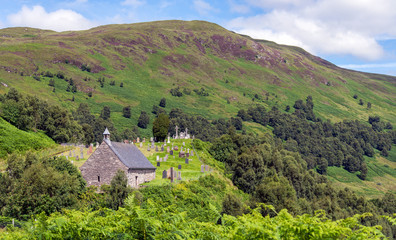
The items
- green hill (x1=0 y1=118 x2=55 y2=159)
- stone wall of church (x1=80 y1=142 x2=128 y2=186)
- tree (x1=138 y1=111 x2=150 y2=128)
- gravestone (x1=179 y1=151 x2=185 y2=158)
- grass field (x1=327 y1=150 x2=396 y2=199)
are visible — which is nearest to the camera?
stone wall of church (x1=80 y1=142 x2=128 y2=186)

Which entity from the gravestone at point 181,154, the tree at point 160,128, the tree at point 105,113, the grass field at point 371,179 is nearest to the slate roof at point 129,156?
the gravestone at point 181,154

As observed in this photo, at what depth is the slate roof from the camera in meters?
47.1

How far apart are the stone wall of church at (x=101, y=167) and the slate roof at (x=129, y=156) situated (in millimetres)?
717

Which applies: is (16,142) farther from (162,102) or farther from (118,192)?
(162,102)

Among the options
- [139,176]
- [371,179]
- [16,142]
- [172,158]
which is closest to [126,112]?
[172,158]

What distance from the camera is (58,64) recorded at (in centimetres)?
18550

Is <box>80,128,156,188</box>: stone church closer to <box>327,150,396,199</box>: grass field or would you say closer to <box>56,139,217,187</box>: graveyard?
<box>56,139,217,187</box>: graveyard

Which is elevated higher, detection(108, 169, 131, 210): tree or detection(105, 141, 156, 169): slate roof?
detection(105, 141, 156, 169): slate roof

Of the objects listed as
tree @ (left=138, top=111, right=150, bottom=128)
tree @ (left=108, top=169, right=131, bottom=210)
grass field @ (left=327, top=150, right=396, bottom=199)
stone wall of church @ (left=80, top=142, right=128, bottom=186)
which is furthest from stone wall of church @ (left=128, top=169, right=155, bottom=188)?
tree @ (left=138, top=111, right=150, bottom=128)

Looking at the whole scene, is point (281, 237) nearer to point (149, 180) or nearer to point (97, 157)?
point (97, 157)

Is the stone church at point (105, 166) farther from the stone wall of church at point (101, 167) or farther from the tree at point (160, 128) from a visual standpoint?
the tree at point (160, 128)

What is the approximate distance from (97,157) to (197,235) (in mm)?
35277

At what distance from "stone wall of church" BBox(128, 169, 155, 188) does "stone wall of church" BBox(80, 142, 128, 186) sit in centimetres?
159

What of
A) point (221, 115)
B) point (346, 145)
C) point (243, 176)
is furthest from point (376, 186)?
point (243, 176)
